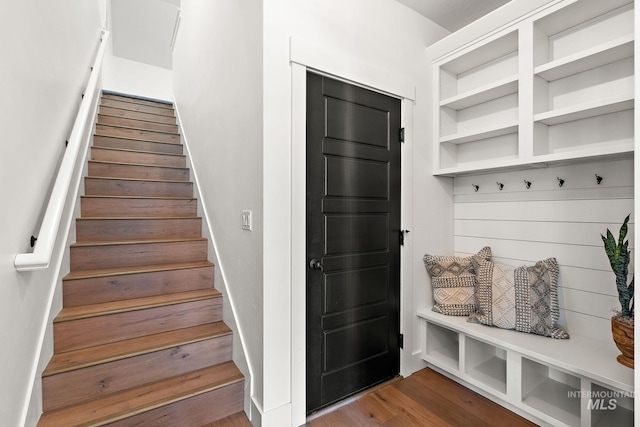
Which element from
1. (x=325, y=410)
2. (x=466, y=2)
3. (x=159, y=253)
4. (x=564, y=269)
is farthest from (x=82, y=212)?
(x=564, y=269)

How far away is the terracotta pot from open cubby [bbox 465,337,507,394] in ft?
2.19

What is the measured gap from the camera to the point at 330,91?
1.81m

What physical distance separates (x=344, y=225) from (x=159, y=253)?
1433 mm

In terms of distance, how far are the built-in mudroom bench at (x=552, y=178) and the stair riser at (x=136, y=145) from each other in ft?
9.16

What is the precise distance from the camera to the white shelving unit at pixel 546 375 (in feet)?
4.92

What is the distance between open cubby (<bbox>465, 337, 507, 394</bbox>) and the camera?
1.93 m

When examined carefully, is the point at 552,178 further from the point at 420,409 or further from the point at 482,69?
the point at 420,409

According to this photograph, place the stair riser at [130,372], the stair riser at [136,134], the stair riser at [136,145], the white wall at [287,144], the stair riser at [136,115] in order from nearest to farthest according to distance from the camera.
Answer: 1. the stair riser at [130,372]
2. the white wall at [287,144]
3. the stair riser at [136,145]
4. the stair riser at [136,134]
5. the stair riser at [136,115]

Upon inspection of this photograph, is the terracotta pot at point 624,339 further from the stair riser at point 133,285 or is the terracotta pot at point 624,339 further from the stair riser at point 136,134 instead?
the stair riser at point 136,134

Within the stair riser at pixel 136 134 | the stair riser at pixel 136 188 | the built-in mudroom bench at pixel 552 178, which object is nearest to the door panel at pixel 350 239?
the built-in mudroom bench at pixel 552 178

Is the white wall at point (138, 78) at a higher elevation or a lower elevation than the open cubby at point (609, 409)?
higher

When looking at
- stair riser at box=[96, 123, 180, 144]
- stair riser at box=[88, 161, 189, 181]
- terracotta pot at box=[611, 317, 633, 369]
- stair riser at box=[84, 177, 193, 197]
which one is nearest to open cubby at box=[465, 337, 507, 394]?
terracotta pot at box=[611, 317, 633, 369]

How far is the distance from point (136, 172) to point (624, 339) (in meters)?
3.63

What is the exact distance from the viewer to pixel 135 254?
7.25ft
